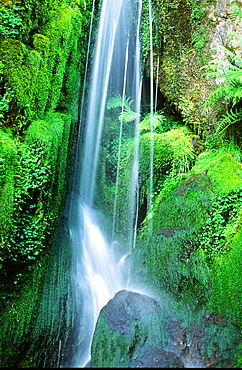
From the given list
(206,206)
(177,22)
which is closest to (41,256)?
(206,206)

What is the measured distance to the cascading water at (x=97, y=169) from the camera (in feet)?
18.0

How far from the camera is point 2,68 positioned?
4.84 meters

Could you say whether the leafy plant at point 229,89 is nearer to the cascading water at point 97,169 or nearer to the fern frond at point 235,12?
the fern frond at point 235,12

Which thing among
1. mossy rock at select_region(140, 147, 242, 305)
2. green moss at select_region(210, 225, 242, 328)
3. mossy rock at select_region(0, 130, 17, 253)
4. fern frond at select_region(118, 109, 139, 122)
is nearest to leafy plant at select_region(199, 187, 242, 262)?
mossy rock at select_region(140, 147, 242, 305)

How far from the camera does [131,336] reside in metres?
3.72

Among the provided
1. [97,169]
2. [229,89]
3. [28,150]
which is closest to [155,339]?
[28,150]

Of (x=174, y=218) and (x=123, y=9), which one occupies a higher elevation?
(x=123, y=9)

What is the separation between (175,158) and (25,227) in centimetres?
348

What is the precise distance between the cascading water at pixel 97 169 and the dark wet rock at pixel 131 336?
1048 mm

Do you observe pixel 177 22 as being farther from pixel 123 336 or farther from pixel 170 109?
pixel 123 336

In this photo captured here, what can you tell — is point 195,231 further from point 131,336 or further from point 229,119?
point 229,119

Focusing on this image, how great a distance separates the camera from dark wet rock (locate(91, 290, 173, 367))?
3.56 metres

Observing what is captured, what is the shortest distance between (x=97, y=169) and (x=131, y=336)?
4799 millimetres


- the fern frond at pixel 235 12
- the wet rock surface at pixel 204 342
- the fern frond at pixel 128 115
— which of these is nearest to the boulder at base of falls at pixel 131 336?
the wet rock surface at pixel 204 342
